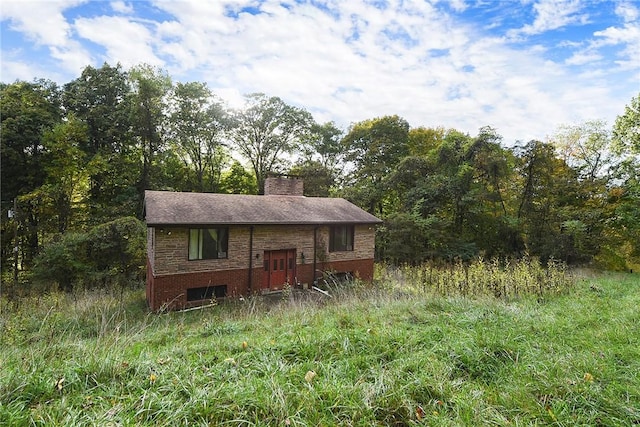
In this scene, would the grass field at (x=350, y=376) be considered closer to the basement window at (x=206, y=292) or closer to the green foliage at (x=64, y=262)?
the basement window at (x=206, y=292)

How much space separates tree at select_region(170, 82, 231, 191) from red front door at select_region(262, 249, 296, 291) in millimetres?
13453

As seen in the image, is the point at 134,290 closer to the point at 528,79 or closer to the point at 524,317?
the point at 524,317

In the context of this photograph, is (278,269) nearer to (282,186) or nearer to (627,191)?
(282,186)

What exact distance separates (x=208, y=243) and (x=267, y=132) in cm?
1621

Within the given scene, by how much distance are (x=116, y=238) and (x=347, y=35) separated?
14999mm

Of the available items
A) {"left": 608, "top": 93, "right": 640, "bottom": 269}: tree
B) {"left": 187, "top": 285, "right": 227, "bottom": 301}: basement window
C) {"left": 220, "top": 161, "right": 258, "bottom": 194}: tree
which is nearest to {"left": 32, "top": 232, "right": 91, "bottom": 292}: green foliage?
{"left": 187, "top": 285, "right": 227, "bottom": 301}: basement window

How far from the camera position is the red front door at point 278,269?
13.3m

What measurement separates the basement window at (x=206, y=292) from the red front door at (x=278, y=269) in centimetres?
178

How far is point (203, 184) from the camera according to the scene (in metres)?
24.7

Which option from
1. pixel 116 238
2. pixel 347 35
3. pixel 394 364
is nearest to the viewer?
pixel 394 364

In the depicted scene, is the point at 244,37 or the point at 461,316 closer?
the point at 461,316

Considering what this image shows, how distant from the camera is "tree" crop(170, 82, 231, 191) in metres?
23.0

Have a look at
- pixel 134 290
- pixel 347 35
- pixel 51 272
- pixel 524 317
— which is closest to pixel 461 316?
pixel 524 317

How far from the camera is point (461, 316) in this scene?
5184mm
